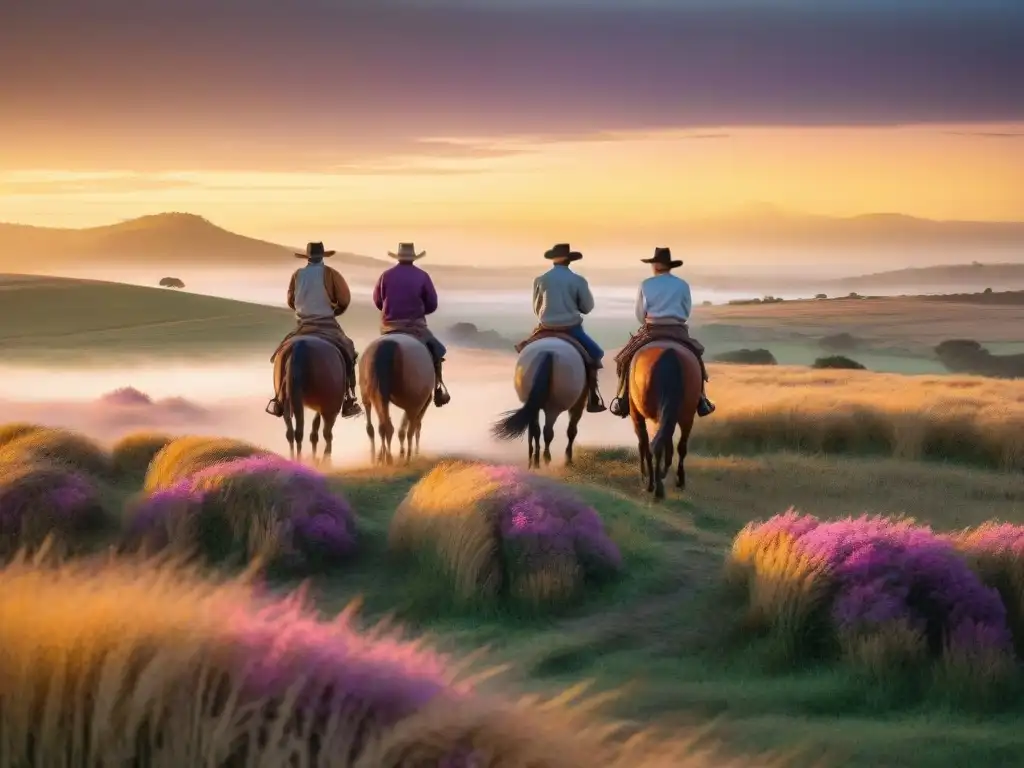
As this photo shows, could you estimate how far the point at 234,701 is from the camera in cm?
374

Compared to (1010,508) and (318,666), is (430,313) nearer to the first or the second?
(1010,508)

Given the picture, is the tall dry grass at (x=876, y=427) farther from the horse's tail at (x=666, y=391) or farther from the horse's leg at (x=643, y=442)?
the horse's tail at (x=666, y=391)

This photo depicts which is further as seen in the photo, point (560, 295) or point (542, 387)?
point (560, 295)

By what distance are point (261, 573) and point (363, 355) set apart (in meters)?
6.57

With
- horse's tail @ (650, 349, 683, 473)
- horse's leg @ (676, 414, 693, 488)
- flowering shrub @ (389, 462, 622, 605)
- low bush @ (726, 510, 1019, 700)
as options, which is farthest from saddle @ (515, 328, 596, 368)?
low bush @ (726, 510, 1019, 700)

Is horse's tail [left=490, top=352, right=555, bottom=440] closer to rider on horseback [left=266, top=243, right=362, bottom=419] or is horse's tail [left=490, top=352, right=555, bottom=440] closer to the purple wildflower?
rider on horseback [left=266, top=243, right=362, bottom=419]

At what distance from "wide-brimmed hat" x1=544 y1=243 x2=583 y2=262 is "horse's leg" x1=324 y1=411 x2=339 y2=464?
12.0ft

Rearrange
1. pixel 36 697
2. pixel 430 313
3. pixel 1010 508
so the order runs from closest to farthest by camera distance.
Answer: pixel 36 697, pixel 1010 508, pixel 430 313

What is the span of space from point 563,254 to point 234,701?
13.3 m

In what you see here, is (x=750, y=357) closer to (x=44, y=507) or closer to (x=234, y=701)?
(x=44, y=507)

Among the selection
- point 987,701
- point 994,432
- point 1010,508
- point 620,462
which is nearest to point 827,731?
point 987,701

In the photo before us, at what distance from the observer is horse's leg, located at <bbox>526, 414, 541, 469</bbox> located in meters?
16.0

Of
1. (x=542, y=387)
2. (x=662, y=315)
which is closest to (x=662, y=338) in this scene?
(x=662, y=315)

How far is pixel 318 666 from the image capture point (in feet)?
12.9
